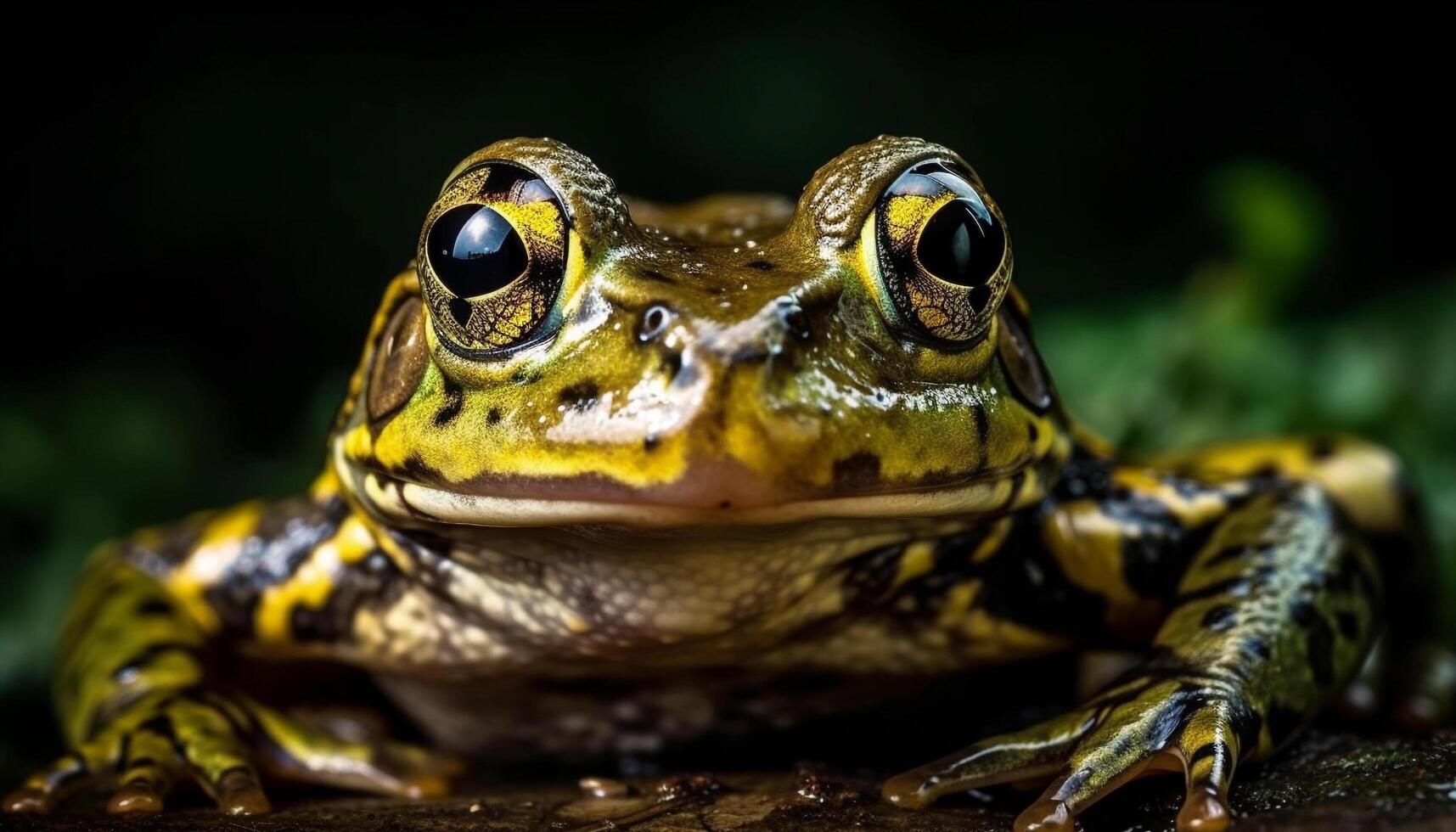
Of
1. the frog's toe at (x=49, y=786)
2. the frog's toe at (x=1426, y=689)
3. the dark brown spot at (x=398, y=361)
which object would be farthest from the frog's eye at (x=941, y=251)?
the frog's toe at (x=49, y=786)

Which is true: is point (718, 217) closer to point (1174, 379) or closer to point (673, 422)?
point (673, 422)

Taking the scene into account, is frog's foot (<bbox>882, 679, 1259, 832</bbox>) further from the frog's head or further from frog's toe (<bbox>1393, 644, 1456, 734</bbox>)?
frog's toe (<bbox>1393, 644, 1456, 734</bbox>)

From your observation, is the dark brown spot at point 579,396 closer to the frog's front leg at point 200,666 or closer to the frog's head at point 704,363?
the frog's head at point 704,363

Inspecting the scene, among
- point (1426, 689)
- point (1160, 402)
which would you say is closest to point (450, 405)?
point (1426, 689)

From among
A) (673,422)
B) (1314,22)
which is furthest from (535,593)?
(1314,22)

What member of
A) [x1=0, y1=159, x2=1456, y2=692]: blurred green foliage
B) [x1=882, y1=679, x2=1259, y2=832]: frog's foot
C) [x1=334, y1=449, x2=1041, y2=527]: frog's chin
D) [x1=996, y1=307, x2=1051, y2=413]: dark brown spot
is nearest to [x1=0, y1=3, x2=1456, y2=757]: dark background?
[x1=0, y1=159, x2=1456, y2=692]: blurred green foliage
